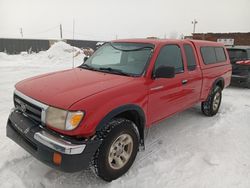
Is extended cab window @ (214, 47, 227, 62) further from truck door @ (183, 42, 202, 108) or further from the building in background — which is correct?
the building in background

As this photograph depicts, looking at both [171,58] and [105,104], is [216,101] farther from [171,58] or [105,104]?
[105,104]

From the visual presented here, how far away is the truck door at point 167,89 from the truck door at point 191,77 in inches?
5.6

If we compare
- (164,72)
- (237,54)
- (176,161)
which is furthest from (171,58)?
(237,54)

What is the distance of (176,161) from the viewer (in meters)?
3.38

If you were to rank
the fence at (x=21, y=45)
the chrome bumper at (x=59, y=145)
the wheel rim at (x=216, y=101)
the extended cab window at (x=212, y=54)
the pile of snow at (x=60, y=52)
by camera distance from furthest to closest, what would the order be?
the fence at (x=21, y=45), the pile of snow at (x=60, y=52), the wheel rim at (x=216, y=101), the extended cab window at (x=212, y=54), the chrome bumper at (x=59, y=145)

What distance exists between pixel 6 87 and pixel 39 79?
5.28 metres

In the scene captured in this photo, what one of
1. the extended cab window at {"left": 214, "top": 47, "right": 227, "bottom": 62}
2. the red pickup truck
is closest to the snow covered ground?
the red pickup truck

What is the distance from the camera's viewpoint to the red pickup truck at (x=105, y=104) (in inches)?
94.3

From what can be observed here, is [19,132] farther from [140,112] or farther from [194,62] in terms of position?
[194,62]

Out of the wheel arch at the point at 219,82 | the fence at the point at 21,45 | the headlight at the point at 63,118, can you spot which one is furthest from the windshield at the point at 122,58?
the fence at the point at 21,45

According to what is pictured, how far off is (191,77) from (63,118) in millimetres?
2777

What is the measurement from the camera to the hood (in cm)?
249

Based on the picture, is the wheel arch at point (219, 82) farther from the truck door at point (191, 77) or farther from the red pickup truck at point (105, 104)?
the red pickup truck at point (105, 104)

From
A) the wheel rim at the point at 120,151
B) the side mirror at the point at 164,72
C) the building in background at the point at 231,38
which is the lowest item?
the wheel rim at the point at 120,151
